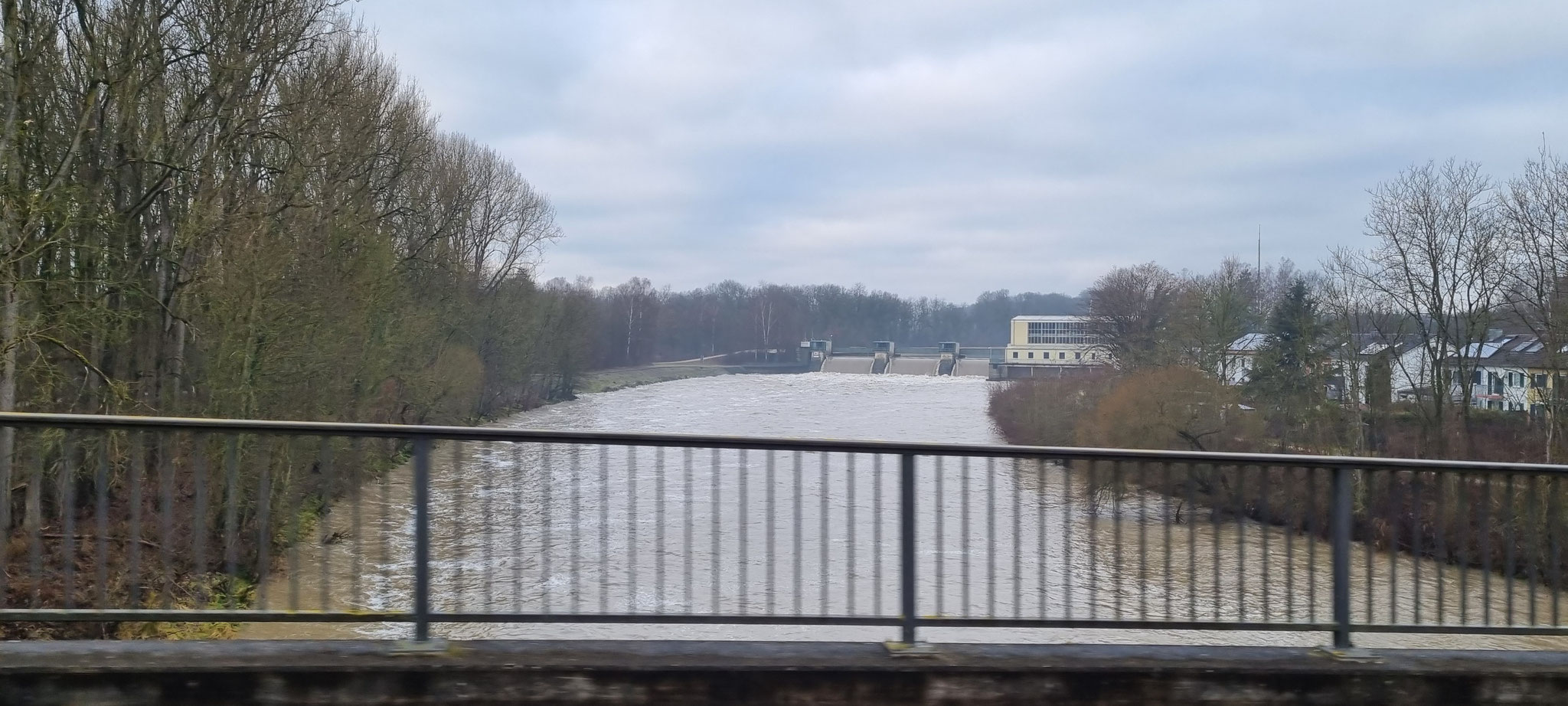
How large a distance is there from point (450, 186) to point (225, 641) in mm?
33783

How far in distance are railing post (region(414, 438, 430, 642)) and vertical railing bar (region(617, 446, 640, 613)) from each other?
1.47 feet

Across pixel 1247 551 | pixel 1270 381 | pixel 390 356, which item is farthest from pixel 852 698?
pixel 1270 381

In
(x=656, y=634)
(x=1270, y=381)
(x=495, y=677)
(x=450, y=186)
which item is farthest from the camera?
(x=450, y=186)

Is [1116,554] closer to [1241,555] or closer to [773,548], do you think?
[1241,555]

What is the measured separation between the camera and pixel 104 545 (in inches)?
165

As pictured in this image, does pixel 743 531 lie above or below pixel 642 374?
above

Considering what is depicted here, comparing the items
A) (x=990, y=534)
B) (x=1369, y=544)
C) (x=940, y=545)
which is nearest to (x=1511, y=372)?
(x=1369, y=544)

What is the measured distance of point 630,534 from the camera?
14.1 feet

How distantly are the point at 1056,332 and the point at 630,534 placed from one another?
1849 inches

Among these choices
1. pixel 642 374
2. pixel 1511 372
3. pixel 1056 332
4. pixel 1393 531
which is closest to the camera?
pixel 1393 531

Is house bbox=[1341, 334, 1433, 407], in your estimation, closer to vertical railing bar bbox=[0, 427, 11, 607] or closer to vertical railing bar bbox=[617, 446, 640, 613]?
vertical railing bar bbox=[617, 446, 640, 613]

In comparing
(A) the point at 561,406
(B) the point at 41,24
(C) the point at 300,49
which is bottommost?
(A) the point at 561,406

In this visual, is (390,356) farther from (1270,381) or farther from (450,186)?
(1270,381)

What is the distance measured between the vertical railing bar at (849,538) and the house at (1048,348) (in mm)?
37740
